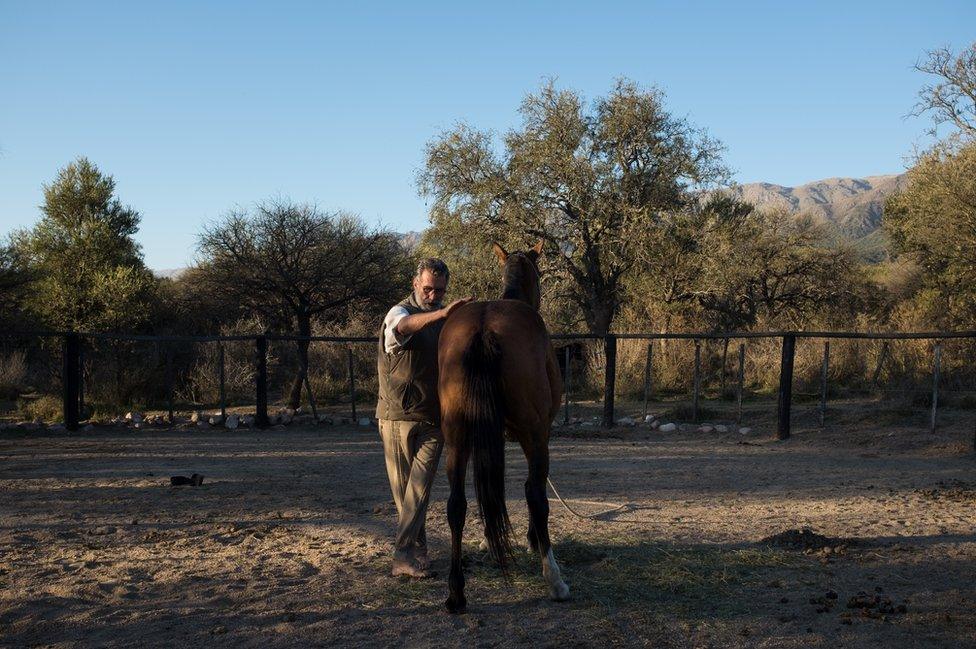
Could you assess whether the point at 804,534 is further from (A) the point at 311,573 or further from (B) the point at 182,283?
(B) the point at 182,283

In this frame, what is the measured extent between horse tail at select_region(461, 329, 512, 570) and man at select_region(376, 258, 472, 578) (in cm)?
50

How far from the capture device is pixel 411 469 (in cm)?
461

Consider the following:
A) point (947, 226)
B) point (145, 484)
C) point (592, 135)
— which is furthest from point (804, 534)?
point (947, 226)

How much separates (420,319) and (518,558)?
5.77ft

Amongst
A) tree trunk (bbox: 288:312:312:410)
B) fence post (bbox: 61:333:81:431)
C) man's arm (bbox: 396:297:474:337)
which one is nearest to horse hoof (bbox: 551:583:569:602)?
man's arm (bbox: 396:297:474:337)

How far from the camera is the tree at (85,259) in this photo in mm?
18297

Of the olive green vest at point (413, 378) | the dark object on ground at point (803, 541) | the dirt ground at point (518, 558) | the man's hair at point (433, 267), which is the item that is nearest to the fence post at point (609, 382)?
the dirt ground at point (518, 558)

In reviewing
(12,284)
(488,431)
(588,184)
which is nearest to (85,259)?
(12,284)

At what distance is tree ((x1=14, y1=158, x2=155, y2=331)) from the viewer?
1830 centimetres

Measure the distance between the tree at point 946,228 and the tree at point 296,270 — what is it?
565 inches

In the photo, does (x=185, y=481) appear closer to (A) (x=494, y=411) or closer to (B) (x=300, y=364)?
(A) (x=494, y=411)

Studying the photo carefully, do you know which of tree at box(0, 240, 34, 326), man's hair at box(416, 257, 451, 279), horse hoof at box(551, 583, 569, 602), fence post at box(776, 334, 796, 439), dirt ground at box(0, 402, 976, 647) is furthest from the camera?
tree at box(0, 240, 34, 326)

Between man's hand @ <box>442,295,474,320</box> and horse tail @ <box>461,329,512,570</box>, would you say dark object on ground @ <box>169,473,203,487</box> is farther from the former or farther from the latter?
horse tail @ <box>461,329,512,570</box>

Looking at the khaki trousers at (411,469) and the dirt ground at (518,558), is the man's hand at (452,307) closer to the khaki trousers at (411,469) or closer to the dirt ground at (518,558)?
the khaki trousers at (411,469)
